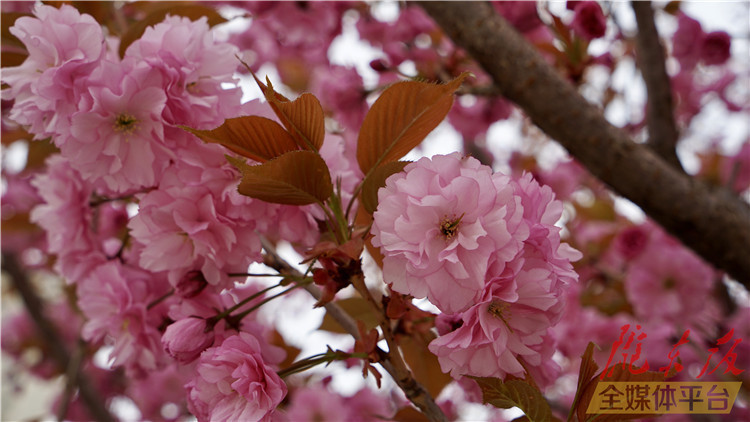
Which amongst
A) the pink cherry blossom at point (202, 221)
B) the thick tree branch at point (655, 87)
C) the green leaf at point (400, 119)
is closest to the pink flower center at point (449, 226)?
the green leaf at point (400, 119)

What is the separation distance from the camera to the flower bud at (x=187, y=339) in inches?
27.6

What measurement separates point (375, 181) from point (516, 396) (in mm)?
264

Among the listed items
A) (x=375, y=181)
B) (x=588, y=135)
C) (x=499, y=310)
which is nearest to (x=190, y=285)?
(x=375, y=181)

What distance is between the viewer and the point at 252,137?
65 cm

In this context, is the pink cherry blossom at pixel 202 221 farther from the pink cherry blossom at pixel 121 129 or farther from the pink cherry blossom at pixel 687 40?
the pink cherry blossom at pixel 687 40

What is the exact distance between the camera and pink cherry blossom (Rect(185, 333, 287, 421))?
635 mm

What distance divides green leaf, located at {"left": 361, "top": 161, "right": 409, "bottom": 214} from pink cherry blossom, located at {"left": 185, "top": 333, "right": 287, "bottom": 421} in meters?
0.21

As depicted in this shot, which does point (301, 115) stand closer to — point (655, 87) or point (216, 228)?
point (216, 228)

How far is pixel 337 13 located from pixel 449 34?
2.54 ft

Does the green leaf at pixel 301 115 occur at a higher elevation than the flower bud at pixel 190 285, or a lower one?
higher

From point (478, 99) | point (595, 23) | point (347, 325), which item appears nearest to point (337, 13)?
point (478, 99)

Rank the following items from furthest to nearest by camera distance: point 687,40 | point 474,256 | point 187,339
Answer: point 687,40 → point 187,339 → point 474,256

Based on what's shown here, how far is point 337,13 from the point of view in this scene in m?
1.86

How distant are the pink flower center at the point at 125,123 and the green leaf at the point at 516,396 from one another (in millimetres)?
497
